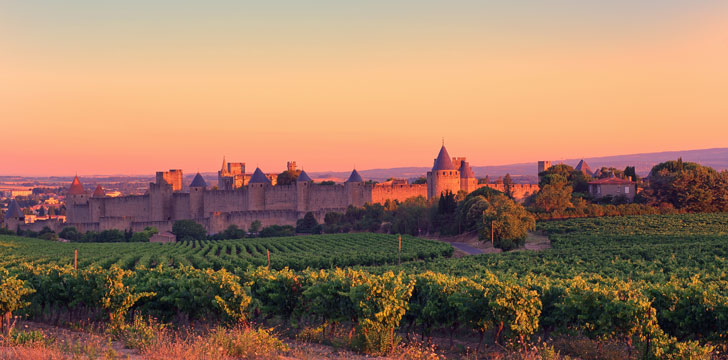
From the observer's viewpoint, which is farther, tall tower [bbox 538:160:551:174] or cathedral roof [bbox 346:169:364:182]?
tall tower [bbox 538:160:551:174]

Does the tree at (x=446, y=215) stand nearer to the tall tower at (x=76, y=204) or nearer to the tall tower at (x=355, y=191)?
the tall tower at (x=355, y=191)

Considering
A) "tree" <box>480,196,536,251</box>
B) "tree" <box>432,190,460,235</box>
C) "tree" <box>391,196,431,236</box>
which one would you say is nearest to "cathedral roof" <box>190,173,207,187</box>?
"tree" <box>391,196,431,236</box>

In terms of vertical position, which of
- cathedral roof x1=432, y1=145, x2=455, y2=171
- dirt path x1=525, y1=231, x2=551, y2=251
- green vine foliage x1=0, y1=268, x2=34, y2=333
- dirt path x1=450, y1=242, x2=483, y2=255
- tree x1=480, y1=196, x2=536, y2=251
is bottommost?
dirt path x1=450, y1=242, x2=483, y2=255

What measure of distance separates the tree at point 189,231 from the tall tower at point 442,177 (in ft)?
54.8

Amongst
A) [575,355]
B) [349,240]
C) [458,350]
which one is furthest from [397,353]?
[349,240]

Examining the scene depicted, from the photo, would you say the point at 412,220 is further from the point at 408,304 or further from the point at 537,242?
the point at 408,304

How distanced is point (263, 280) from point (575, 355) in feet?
15.7

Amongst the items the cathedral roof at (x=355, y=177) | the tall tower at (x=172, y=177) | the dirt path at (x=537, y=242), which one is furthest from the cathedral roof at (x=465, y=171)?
the tall tower at (x=172, y=177)

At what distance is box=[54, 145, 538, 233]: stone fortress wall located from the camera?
46031 millimetres

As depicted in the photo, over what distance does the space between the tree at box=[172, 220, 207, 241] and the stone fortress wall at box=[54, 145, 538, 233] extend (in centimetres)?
148

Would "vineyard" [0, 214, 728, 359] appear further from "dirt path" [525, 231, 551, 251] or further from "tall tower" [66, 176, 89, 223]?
"tall tower" [66, 176, 89, 223]

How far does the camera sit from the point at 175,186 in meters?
56.8

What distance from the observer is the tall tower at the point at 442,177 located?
1871 inches

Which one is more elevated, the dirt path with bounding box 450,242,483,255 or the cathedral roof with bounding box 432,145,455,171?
the cathedral roof with bounding box 432,145,455,171
